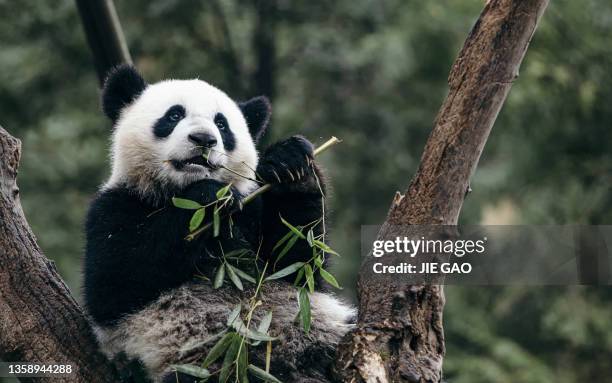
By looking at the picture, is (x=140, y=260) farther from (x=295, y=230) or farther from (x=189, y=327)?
(x=295, y=230)

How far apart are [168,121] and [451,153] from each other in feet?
6.70

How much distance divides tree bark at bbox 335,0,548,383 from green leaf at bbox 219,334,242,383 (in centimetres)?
54

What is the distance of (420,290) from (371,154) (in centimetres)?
774

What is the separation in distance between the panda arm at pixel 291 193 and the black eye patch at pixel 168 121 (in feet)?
2.67

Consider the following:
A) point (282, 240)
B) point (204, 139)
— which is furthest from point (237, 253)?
point (204, 139)

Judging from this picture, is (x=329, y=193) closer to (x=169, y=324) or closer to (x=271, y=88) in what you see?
(x=169, y=324)

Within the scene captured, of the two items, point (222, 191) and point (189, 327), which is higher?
point (222, 191)

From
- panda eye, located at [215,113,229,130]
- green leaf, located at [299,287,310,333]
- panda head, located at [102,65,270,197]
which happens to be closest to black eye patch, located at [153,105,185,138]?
panda head, located at [102,65,270,197]

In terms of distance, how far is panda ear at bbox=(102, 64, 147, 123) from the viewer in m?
5.55

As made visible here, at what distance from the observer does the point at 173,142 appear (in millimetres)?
4984

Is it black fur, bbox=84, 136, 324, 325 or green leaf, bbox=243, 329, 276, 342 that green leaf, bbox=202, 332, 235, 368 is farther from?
black fur, bbox=84, 136, 324, 325

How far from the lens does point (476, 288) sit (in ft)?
40.3

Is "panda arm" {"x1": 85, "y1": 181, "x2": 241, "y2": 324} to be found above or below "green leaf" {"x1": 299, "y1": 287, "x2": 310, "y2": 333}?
above

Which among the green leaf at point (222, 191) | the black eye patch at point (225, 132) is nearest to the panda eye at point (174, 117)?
the black eye patch at point (225, 132)
